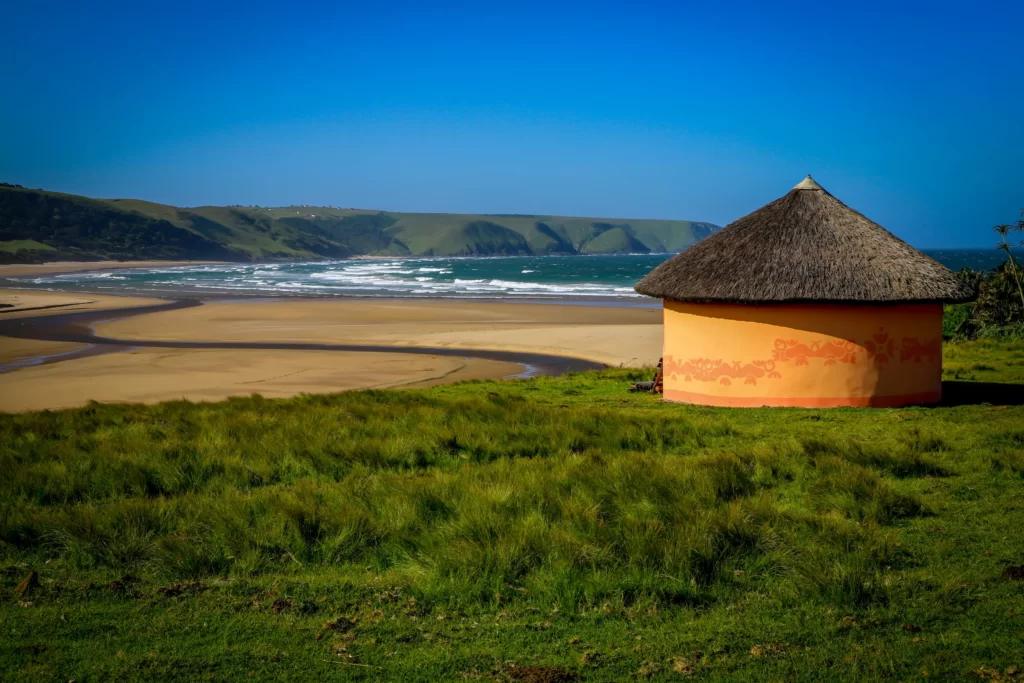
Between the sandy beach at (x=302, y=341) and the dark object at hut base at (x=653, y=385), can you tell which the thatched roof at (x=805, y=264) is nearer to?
the dark object at hut base at (x=653, y=385)

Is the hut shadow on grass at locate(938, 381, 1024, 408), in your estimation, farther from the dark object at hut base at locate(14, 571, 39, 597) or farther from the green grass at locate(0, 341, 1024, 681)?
the dark object at hut base at locate(14, 571, 39, 597)

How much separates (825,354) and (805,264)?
1.30 m

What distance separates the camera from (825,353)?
12.7 m

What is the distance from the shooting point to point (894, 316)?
499 inches

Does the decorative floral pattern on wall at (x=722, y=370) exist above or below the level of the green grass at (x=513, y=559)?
above

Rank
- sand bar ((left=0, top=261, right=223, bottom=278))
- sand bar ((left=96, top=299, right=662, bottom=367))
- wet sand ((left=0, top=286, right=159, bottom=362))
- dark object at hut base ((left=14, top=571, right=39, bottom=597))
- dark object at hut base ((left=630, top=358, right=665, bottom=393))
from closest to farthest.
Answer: dark object at hut base ((left=14, top=571, right=39, bottom=597)) < dark object at hut base ((left=630, top=358, right=665, bottom=393)) < wet sand ((left=0, top=286, right=159, bottom=362)) < sand bar ((left=96, top=299, right=662, bottom=367)) < sand bar ((left=0, top=261, right=223, bottom=278))

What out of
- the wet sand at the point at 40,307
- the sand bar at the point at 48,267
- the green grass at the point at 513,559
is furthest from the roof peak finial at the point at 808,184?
the sand bar at the point at 48,267

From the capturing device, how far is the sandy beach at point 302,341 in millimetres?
20547

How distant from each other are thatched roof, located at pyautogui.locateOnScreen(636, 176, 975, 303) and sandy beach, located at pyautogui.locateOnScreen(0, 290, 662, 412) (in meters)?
8.70

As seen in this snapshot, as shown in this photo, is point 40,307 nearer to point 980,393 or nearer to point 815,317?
point 815,317

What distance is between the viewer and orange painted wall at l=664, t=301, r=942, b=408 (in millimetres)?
12656

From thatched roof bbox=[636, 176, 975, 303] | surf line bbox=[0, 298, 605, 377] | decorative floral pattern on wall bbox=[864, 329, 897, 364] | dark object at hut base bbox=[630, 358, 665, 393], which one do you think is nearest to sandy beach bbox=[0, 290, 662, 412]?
surf line bbox=[0, 298, 605, 377]

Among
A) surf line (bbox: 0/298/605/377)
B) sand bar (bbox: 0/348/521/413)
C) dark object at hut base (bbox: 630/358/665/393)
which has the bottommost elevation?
sand bar (bbox: 0/348/521/413)

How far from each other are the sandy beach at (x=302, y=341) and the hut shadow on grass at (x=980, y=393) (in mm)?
10249
